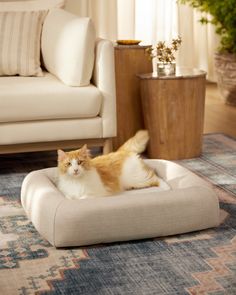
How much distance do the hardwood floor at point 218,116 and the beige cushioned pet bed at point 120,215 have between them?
1877 mm

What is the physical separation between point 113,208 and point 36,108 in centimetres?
113

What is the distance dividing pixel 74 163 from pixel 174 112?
1.16m

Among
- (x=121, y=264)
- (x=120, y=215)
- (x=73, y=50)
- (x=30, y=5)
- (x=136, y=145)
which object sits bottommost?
(x=121, y=264)

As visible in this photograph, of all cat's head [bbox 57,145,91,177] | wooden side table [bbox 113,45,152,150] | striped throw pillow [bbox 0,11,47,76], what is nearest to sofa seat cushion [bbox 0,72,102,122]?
striped throw pillow [bbox 0,11,47,76]

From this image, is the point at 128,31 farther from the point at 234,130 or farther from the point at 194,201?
the point at 194,201

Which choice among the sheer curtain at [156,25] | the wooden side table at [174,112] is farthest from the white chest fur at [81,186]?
the sheer curtain at [156,25]

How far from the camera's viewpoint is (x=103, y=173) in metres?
2.99

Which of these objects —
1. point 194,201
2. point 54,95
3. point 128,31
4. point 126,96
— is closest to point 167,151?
point 126,96

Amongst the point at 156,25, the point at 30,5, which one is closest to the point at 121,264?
the point at 30,5

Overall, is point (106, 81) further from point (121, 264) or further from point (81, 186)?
point (121, 264)

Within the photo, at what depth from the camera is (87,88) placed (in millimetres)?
3652

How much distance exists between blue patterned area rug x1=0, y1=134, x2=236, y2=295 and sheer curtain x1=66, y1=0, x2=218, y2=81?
115 inches

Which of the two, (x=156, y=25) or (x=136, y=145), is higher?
(x=156, y=25)

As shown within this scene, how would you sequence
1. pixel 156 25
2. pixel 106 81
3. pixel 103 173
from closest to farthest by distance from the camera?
pixel 103 173
pixel 106 81
pixel 156 25
